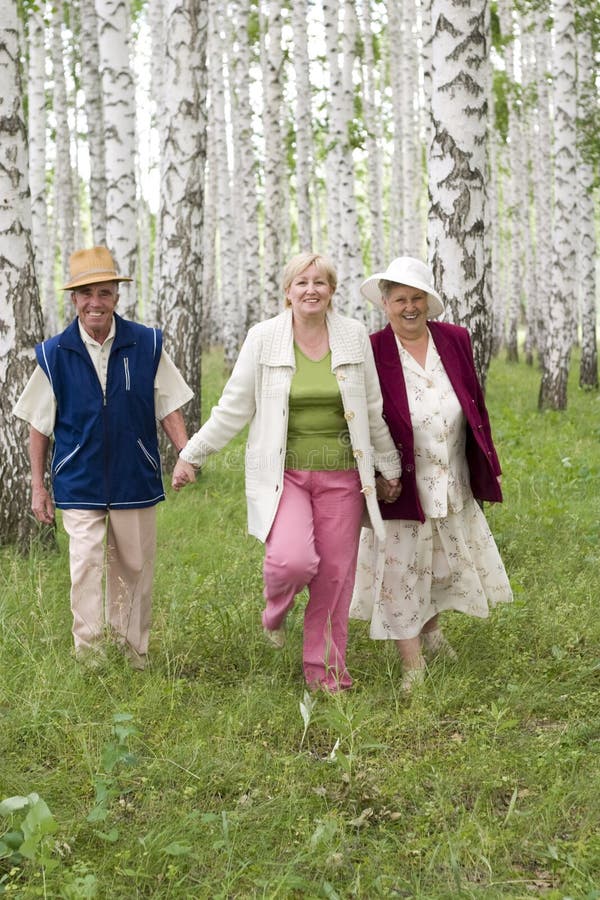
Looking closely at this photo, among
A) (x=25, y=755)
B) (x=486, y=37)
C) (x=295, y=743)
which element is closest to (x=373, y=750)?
(x=295, y=743)

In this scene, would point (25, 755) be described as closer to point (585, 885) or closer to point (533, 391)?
point (585, 885)

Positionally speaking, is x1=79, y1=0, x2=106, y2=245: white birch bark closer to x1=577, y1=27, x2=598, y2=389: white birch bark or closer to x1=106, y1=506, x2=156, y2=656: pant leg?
x1=577, y1=27, x2=598, y2=389: white birch bark

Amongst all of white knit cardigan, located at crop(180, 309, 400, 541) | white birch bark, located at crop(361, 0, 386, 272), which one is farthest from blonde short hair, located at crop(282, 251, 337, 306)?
white birch bark, located at crop(361, 0, 386, 272)

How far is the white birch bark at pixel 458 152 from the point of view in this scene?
23.0 feet

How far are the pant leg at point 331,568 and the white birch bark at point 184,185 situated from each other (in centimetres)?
537

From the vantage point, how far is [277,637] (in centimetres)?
538

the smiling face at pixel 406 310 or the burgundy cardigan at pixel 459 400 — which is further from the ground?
the smiling face at pixel 406 310

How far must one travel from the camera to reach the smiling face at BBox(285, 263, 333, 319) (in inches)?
192

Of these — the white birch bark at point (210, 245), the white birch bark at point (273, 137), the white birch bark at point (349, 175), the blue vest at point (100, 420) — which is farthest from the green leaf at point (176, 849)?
the white birch bark at point (210, 245)

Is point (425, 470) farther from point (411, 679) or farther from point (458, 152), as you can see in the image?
point (458, 152)

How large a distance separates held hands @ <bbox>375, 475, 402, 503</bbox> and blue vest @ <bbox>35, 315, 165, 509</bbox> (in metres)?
1.19

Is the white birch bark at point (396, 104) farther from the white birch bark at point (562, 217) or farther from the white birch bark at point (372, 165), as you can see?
the white birch bark at point (562, 217)

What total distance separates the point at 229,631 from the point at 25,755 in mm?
1520

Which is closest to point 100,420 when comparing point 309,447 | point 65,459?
point 65,459
